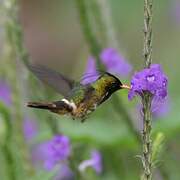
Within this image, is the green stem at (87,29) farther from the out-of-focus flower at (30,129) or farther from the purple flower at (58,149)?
the out-of-focus flower at (30,129)

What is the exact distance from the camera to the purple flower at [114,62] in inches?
98.5

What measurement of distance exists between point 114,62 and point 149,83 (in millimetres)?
1050

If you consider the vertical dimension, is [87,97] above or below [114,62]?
below

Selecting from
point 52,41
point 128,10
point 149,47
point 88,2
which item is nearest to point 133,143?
point 88,2

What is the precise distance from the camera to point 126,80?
9.22 feet

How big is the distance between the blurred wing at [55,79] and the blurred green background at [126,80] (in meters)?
0.26

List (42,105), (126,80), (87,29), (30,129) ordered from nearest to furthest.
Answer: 1. (42,105)
2. (87,29)
3. (126,80)
4. (30,129)

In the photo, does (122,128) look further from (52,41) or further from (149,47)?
(52,41)

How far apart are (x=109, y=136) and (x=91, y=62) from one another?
0.32 metres

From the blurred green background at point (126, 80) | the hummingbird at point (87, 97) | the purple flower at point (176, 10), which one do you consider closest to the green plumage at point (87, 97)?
the hummingbird at point (87, 97)

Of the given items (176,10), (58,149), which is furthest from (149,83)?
(176,10)

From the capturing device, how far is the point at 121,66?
270 centimetres

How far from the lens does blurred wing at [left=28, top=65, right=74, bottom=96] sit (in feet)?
5.64

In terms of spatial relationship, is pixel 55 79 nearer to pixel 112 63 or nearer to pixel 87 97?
pixel 87 97
